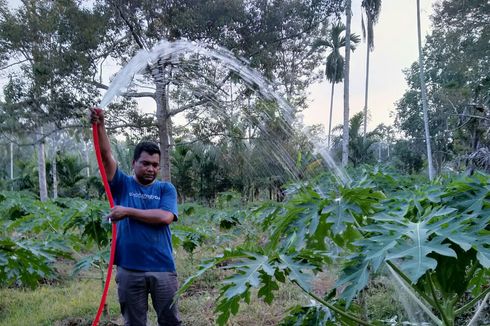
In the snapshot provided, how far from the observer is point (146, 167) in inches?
124

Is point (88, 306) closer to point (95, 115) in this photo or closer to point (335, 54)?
point (95, 115)

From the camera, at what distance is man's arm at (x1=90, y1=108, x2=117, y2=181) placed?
274 cm

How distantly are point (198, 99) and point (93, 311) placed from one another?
7753mm

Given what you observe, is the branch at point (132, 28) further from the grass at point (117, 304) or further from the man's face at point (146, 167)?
the man's face at point (146, 167)

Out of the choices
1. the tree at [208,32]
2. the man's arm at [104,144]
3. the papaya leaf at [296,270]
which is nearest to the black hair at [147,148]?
the man's arm at [104,144]

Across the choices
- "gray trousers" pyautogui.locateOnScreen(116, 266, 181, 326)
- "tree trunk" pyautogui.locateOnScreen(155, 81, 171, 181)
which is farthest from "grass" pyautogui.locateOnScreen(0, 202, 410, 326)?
"tree trunk" pyautogui.locateOnScreen(155, 81, 171, 181)

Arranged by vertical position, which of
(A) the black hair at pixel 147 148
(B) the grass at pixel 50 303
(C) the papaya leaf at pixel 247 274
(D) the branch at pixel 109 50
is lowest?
(B) the grass at pixel 50 303

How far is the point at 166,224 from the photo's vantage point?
3111 millimetres

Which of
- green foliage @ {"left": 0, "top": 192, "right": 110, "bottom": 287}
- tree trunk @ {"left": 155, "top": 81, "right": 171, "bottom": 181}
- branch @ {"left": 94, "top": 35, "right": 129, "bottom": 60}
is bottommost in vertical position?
green foliage @ {"left": 0, "top": 192, "right": 110, "bottom": 287}

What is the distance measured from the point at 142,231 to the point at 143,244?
3.4 inches

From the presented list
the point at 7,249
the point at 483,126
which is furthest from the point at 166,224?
the point at 483,126

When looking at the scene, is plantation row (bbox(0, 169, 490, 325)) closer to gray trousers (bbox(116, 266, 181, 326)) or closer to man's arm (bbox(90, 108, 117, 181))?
gray trousers (bbox(116, 266, 181, 326))

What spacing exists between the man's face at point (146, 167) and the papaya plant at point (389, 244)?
130 cm

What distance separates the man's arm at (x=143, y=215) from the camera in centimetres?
286
